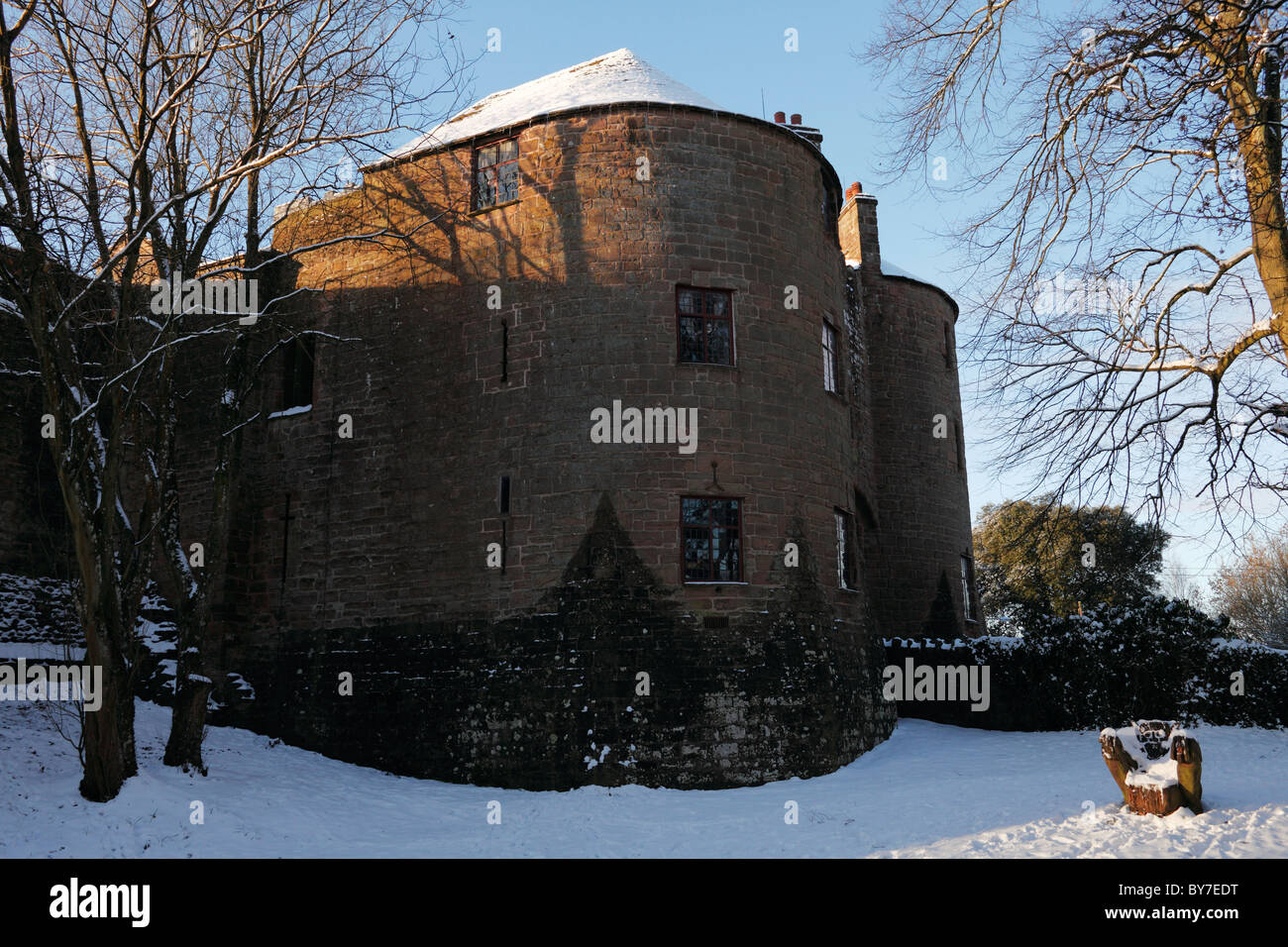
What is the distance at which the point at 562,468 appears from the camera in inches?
595

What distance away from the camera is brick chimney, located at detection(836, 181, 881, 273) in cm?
2334

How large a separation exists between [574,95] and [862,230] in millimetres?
8996

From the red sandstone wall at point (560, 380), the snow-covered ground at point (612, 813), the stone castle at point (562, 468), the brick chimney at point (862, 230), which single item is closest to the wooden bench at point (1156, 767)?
the snow-covered ground at point (612, 813)

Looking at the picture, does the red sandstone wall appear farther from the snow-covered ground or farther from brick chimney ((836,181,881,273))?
brick chimney ((836,181,881,273))

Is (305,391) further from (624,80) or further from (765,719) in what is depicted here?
(765,719)

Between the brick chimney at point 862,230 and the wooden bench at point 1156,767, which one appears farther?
the brick chimney at point 862,230

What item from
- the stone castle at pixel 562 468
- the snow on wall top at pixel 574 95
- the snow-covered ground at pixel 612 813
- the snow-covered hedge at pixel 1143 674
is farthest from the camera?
the snow-covered hedge at pixel 1143 674

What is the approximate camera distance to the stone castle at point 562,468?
14.4 metres

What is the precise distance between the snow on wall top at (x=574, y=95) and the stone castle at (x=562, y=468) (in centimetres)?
12

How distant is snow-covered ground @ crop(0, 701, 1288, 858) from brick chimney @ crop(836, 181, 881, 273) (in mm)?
12185

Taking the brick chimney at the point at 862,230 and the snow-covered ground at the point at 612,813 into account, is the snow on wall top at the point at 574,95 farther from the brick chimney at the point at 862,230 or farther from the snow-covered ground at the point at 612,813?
the snow-covered ground at the point at 612,813

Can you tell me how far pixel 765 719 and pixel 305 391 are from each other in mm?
10623

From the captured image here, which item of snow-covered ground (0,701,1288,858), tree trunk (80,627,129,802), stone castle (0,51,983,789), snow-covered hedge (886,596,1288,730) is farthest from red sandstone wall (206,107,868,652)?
snow-covered hedge (886,596,1288,730)

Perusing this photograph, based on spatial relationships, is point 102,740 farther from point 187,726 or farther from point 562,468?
point 562,468
